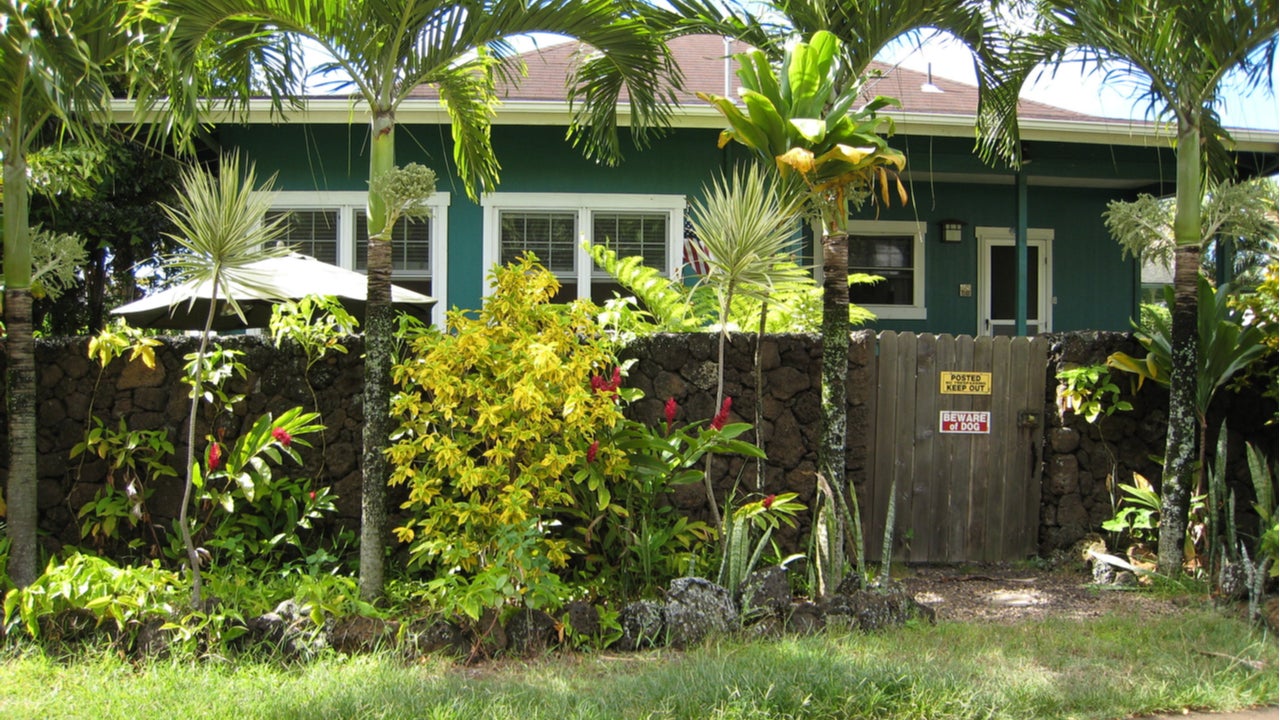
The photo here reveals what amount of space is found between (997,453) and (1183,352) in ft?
4.71

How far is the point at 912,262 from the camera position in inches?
497

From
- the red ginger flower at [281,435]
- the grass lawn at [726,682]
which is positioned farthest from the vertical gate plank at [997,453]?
the red ginger flower at [281,435]

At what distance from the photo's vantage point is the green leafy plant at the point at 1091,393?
276 inches

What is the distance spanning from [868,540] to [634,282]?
2.53 m

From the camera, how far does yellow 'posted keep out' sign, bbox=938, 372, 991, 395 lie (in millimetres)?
7172

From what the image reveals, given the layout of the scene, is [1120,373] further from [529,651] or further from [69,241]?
[69,241]

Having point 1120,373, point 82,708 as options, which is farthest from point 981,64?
point 82,708

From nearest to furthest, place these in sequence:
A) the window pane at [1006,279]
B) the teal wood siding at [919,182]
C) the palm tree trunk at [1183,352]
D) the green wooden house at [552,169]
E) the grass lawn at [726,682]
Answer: the grass lawn at [726,682]
the palm tree trunk at [1183,352]
the green wooden house at [552,169]
the teal wood siding at [919,182]
the window pane at [1006,279]

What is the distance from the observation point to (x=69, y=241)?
580cm

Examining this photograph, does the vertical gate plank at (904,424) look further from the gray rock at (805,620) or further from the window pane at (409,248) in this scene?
the window pane at (409,248)

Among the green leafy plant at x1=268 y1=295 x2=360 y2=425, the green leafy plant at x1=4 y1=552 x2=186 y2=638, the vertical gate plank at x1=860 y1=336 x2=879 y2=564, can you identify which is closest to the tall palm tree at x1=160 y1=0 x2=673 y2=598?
the green leafy plant at x1=268 y1=295 x2=360 y2=425

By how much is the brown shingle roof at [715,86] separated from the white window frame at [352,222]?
120cm

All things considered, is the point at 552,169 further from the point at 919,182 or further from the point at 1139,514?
the point at 1139,514

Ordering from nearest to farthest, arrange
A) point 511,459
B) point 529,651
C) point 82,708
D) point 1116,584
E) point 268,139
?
point 82,708
point 529,651
point 511,459
point 1116,584
point 268,139
